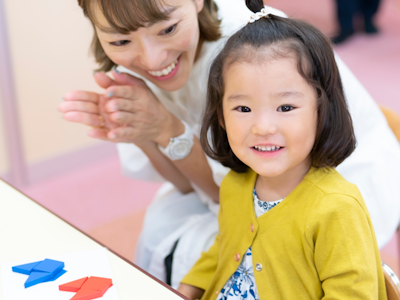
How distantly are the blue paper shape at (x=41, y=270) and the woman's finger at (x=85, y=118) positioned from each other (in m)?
0.43

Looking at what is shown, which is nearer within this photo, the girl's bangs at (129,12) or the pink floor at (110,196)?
the girl's bangs at (129,12)

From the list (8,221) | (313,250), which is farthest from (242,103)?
(8,221)

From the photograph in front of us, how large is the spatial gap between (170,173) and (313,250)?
0.61m

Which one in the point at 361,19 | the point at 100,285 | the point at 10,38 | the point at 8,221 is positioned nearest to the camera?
the point at 100,285

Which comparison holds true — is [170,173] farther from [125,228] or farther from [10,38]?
[10,38]

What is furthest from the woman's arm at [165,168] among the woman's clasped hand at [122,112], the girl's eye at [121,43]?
the girl's eye at [121,43]

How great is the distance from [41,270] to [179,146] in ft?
1.75

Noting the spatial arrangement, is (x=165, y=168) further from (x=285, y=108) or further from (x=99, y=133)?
(x=285, y=108)

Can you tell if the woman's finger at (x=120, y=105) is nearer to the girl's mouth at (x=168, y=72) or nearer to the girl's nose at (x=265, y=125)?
the girl's mouth at (x=168, y=72)

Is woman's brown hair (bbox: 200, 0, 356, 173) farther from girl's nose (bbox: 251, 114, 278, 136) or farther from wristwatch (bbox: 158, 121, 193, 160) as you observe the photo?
wristwatch (bbox: 158, 121, 193, 160)

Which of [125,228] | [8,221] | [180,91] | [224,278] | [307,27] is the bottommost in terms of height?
[125,228]

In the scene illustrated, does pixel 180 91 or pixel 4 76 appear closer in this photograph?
pixel 180 91

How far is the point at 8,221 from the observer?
0.89m

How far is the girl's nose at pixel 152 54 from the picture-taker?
1.04 m
